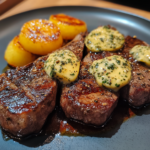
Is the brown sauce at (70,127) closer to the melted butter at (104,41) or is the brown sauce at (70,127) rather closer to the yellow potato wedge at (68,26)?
the melted butter at (104,41)

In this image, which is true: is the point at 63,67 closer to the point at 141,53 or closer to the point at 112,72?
the point at 112,72

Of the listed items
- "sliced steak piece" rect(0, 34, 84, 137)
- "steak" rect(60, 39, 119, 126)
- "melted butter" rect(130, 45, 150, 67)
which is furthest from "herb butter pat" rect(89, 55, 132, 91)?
"sliced steak piece" rect(0, 34, 84, 137)

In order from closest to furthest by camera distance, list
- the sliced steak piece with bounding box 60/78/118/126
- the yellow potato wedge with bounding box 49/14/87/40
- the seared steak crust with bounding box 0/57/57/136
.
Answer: the seared steak crust with bounding box 0/57/57/136, the sliced steak piece with bounding box 60/78/118/126, the yellow potato wedge with bounding box 49/14/87/40

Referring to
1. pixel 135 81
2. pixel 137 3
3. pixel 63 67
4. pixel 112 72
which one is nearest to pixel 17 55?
pixel 63 67

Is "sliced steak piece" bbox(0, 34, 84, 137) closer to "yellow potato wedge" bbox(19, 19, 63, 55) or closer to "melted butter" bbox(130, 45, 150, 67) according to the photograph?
"yellow potato wedge" bbox(19, 19, 63, 55)

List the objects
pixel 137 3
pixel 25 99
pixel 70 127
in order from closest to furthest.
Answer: pixel 25 99, pixel 70 127, pixel 137 3

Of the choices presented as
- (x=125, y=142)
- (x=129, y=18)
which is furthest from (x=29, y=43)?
(x=129, y=18)
